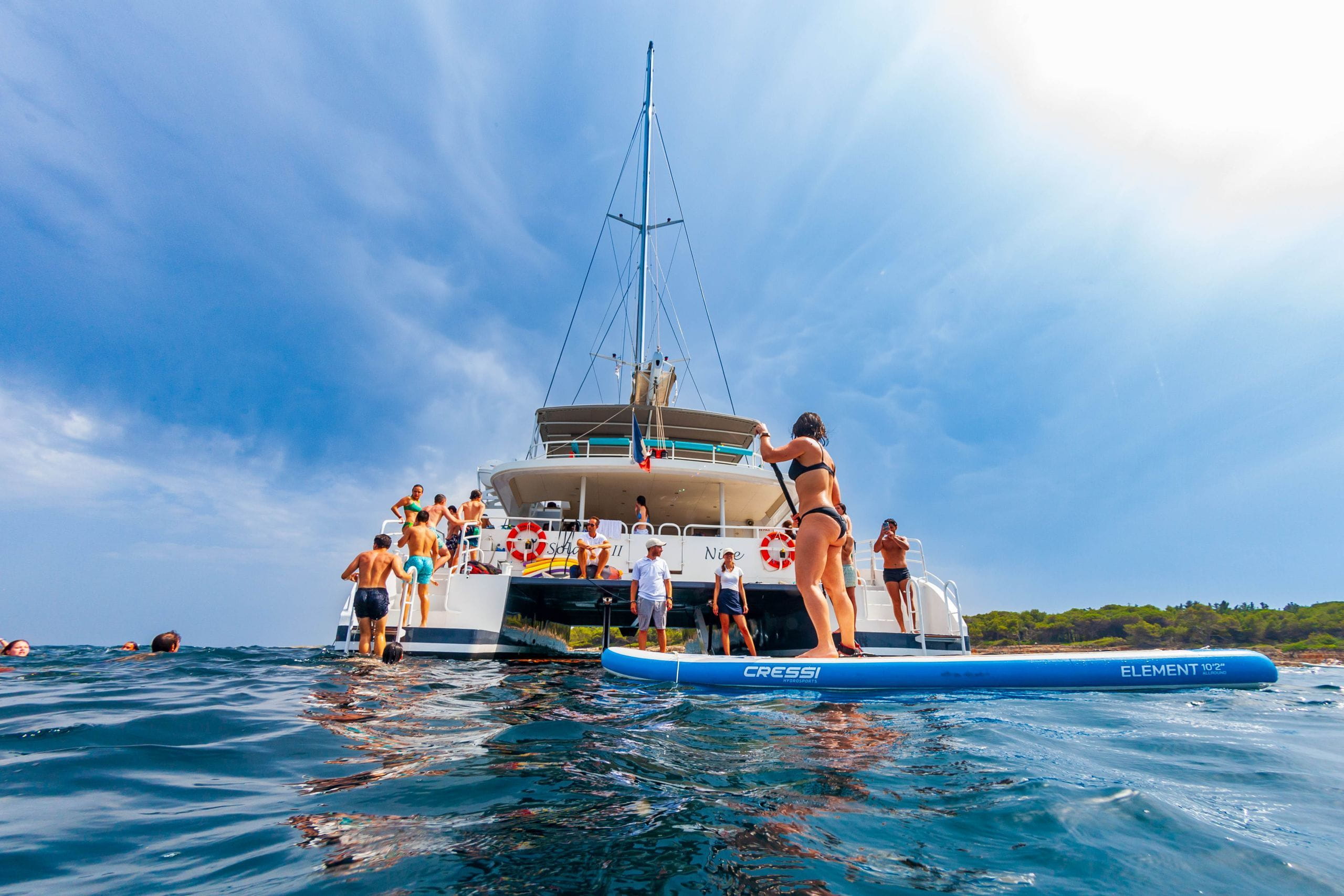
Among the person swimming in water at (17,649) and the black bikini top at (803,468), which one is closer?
the black bikini top at (803,468)

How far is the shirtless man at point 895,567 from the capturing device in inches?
342

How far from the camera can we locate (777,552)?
31.7ft

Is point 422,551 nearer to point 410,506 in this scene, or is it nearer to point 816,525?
point 410,506

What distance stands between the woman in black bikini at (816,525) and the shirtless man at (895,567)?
4.03m

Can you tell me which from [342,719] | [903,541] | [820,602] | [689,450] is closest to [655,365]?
[689,450]

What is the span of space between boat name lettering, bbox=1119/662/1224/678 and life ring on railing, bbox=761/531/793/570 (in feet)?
18.0

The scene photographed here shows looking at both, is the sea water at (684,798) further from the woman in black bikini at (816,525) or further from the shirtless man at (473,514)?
the shirtless man at (473,514)

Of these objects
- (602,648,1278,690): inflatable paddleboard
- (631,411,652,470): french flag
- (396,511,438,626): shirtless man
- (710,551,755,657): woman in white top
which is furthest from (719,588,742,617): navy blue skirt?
(396,511,438,626): shirtless man

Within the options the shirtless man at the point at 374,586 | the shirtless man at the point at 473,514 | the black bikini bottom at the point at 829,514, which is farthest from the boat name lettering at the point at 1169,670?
the shirtless man at the point at 473,514

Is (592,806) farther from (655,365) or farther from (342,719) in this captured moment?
(655,365)

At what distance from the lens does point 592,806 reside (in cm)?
189

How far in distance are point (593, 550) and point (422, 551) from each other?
2.41 m

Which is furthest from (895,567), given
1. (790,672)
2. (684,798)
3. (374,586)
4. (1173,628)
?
(1173,628)

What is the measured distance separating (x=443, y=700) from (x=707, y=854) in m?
3.45
